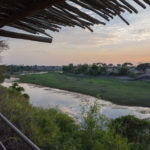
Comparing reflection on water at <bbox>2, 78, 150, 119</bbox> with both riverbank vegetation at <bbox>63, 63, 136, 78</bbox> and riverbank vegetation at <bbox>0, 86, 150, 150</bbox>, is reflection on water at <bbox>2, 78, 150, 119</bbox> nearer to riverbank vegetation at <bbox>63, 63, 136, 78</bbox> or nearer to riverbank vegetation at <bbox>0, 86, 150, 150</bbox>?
riverbank vegetation at <bbox>0, 86, 150, 150</bbox>

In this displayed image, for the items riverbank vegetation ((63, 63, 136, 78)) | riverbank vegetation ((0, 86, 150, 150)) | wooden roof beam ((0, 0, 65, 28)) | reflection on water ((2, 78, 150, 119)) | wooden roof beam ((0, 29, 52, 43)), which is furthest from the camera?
riverbank vegetation ((63, 63, 136, 78))

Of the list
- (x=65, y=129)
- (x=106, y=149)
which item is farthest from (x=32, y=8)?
(x=65, y=129)

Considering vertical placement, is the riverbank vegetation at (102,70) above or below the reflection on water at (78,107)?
above

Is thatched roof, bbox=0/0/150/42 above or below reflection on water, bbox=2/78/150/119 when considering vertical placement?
above

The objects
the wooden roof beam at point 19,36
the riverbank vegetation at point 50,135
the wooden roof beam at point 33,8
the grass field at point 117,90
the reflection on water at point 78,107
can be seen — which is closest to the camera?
the wooden roof beam at point 33,8

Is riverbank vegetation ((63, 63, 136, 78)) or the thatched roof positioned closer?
the thatched roof

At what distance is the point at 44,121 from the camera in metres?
8.71

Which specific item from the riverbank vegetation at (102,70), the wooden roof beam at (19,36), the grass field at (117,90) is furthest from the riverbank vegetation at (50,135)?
the riverbank vegetation at (102,70)

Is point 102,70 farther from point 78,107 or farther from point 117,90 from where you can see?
point 78,107

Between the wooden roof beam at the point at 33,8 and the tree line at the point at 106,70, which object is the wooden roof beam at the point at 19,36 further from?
the tree line at the point at 106,70

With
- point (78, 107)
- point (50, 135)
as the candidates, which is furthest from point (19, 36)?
point (78, 107)

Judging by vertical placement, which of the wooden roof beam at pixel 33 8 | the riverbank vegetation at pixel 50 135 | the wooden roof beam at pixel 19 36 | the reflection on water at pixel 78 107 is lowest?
the reflection on water at pixel 78 107

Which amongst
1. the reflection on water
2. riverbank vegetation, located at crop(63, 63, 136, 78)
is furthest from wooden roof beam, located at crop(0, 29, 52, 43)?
riverbank vegetation, located at crop(63, 63, 136, 78)

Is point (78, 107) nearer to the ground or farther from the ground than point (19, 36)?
nearer to the ground
